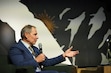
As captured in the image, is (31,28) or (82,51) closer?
(31,28)

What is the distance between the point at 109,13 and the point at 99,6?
31 cm

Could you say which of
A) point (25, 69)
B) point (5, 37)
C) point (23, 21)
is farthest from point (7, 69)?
point (23, 21)

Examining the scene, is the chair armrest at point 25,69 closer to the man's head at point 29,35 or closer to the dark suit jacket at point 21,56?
the dark suit jacket at point 21,56

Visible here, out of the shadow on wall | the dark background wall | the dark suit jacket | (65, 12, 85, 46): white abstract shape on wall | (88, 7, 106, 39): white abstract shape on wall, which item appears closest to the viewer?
the dark suit jacket

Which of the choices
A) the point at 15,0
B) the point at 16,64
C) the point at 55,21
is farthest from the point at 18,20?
the point at 16,64

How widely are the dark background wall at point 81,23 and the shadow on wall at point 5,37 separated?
2.10 feet

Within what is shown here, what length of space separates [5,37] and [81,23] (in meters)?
1.75

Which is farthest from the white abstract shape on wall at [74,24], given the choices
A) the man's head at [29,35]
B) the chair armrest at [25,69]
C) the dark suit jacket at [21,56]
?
the chair armrest at [25,69]

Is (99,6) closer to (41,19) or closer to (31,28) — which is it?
(41,19)

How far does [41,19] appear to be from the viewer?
17.7 feet

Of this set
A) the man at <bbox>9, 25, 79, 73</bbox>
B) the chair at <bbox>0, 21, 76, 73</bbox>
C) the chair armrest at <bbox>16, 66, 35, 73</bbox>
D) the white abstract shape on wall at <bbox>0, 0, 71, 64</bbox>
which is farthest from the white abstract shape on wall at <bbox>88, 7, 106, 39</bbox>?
the chair armrest at <bbox>16, 66, 35, 73</bbox>

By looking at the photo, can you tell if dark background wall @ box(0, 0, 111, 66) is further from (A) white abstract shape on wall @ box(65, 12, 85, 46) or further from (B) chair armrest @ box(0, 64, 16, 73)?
(B) chair armrest @ box(0, 64, 16, 73)

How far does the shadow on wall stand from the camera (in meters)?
5.03

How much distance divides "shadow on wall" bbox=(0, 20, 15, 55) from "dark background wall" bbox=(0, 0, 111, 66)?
2.10 ft
